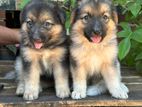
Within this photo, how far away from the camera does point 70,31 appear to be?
10.4 feet

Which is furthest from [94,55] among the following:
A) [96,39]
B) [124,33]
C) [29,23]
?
[29,23]

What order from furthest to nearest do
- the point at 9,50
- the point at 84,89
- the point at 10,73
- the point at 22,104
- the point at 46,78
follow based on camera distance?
the point at 9,50 < the point at 10,73 < the point at 46,78 < the point at 84,89 < the point at 22,104

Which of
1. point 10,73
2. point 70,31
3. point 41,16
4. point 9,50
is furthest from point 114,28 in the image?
point 9,50

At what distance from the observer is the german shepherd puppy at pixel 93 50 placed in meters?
3.00

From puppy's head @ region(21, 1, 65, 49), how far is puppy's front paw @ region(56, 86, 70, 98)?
343mm

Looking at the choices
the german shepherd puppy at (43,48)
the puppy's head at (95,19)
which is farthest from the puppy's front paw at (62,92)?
the puppy's head at (95,19)

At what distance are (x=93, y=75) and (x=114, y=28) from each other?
1.35 feet

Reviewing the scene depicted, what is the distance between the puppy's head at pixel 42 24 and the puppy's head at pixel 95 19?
0.43 feet

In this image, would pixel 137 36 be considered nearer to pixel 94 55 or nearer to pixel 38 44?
pixel 94 55

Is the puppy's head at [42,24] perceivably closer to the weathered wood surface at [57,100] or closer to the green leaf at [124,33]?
the weathered wood surface at [57,100]

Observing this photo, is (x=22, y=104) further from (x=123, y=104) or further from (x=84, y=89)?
(x=123, y=104)

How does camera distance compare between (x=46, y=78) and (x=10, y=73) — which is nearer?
(x=46, y=78)

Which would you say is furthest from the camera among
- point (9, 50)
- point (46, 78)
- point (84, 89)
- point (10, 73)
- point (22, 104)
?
point (9, 50)

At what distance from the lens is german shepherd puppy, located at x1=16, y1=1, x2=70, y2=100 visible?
2.97m
